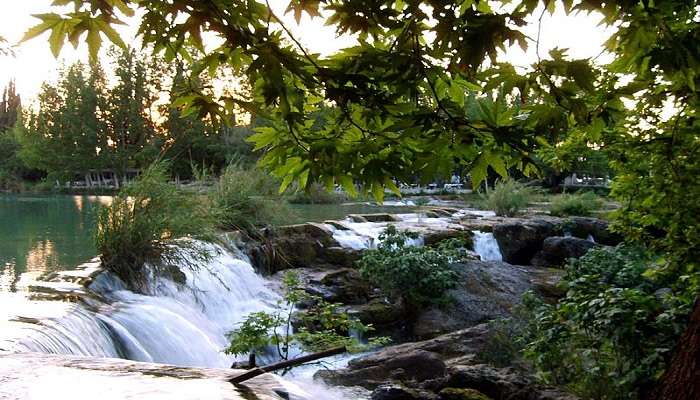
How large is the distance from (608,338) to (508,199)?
62.0 feet

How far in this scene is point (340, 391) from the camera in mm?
6715

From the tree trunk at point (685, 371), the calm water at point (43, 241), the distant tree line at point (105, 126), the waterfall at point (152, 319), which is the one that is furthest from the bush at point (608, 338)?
the distant tree line at point (105, 126)

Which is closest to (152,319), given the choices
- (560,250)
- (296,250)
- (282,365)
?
(282,365)

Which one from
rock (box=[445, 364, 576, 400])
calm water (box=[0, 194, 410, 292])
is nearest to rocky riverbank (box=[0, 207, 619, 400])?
rock (box=[445, 364, 576, 400])

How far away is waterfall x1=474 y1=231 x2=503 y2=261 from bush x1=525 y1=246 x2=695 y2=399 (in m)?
10.9

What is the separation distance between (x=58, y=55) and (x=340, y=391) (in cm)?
549

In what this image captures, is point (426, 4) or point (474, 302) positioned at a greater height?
point (426, 4)

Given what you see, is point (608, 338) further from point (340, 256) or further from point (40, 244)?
point (40, 244)

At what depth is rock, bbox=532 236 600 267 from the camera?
15.7 m

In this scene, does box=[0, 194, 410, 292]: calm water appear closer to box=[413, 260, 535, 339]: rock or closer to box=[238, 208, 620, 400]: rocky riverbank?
box=[238, 208, 620, 400]: rocky riverbank

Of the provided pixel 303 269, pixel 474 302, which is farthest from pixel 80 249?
pixel 474 302

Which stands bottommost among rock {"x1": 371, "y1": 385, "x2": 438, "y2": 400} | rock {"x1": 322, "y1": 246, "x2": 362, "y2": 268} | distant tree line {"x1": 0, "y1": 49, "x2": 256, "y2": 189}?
rock {"x1": 371, "y1": 385, "x2": 438, "y2": 400}

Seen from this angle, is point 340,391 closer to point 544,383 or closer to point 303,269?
point 544,383

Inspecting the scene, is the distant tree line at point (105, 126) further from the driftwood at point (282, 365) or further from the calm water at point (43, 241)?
the driftwood at point (282, 365)
